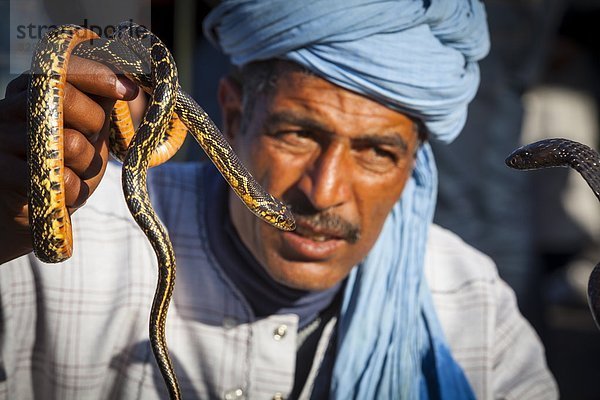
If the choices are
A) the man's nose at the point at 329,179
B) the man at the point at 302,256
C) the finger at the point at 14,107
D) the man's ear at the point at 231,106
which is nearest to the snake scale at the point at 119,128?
the finger at the point at 14,107

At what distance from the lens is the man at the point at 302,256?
2877 millimetres

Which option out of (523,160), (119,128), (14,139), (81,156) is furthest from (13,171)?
(523,160)

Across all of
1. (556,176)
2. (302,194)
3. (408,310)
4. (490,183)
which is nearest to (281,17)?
(302,194)

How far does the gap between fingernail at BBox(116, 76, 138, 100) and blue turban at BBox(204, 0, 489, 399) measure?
106cm

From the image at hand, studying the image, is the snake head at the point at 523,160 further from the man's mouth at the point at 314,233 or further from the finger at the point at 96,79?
the finger at the point at 96,79

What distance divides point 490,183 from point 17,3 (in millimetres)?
3451

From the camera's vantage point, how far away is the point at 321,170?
2.84 meters

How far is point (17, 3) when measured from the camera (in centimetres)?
314

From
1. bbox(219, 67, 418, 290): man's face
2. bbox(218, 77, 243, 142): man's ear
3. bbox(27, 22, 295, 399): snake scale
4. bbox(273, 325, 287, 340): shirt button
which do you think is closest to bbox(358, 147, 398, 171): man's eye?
bbox(219, 67, 418, 290): man's face

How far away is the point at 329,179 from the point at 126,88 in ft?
3.44

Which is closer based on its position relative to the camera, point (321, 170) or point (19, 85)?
point (19, 85)

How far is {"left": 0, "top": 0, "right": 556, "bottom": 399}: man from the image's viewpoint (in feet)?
9.44

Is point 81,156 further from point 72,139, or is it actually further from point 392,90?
point 392,90

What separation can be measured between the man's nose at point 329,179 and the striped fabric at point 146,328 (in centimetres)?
58
